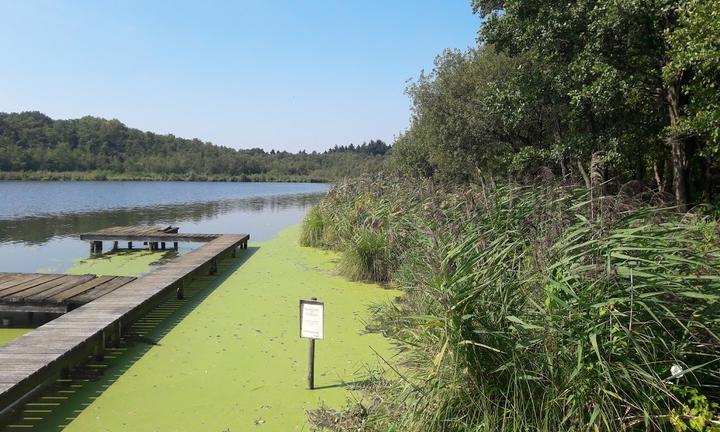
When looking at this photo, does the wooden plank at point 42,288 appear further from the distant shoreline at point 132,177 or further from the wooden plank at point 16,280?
the distant shoreline at point 132,177

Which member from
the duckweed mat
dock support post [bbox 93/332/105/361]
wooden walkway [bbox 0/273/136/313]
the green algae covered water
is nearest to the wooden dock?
wooden walkway [bbox 0/273/136/313]

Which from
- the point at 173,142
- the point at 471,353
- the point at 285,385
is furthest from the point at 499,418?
the point at 173,142

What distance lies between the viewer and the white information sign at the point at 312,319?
3.81 m

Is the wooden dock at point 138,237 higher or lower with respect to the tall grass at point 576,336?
lower

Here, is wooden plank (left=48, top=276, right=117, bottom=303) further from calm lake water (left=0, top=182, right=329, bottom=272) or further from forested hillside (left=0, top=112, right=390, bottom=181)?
forested hillside (left=0, top=112, right=390, bottom=181)

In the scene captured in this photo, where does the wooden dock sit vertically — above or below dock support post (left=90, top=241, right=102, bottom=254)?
above

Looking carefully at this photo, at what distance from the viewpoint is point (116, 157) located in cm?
8075

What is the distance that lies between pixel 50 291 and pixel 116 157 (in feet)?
274

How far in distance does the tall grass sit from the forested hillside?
54.2 metres

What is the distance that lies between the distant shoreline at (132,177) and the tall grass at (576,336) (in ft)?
182

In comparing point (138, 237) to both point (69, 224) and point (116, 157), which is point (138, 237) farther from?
point (116, 157)

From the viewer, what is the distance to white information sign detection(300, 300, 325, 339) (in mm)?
3809

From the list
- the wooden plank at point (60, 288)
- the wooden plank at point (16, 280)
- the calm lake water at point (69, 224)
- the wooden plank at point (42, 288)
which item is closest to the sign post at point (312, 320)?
the wooden plank at point (60, 288)

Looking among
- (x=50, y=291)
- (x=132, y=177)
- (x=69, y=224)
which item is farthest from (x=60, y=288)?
(x=132, y=177)
